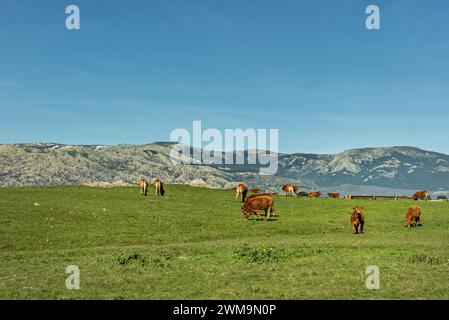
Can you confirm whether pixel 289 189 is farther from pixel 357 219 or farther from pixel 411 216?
pixel 357 219

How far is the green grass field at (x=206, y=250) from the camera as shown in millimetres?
16984

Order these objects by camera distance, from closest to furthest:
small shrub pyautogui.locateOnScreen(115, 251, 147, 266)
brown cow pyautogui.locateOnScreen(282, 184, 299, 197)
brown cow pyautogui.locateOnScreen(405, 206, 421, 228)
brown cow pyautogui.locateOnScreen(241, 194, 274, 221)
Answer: small shrub pyautogui.locateOnScreen(115, 251, 147, 266)
brown cow pyautogui.locateOnScreen(405, 206, 421, 228)
brown cow pyautogui.locateOnScreen(241, 194, 274, 221)
brown cow pyautogui.locateOnScreen(282, 184, 299, 197)

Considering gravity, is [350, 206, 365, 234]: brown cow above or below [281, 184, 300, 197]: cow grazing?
below

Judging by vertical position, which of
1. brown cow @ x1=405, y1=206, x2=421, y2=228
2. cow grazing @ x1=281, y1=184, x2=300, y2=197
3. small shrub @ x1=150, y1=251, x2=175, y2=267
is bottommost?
small shrub @ x1=150, y1=251, x2=175, y2=267

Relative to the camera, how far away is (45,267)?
22844 millimetres

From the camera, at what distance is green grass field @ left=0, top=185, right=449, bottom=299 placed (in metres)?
17.0

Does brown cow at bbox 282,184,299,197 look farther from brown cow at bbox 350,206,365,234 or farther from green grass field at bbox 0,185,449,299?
brown cow at bbox 350,206,365,234

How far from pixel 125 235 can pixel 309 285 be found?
21.1m

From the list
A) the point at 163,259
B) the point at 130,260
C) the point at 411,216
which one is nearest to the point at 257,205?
the point at 411,216

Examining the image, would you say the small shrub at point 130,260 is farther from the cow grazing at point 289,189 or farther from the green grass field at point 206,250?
the cow grazing at point 289,189

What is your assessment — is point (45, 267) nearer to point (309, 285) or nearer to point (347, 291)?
point (309, 285)

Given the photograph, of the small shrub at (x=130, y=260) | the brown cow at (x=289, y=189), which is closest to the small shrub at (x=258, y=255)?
the small shrub at (x=130, y=260)

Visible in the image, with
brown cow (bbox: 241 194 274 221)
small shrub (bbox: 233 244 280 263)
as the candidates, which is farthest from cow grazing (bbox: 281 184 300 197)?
small shrub (bbox: 233 244 280 263)
